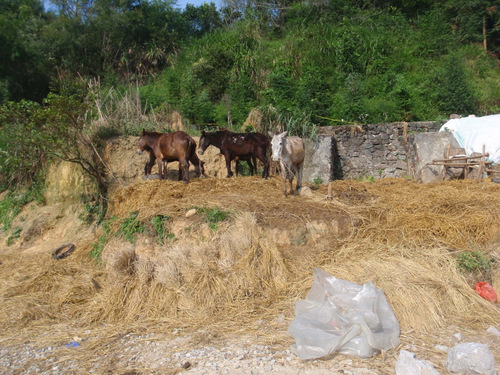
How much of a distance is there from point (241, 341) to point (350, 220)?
3083 millimetres

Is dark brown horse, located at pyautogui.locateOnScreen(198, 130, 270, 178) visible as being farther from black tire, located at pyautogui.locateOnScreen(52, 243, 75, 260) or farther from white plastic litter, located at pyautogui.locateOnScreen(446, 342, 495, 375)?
white plastic litter, located at pyautogui.locateOnScreen(446, 342, 495, 375)

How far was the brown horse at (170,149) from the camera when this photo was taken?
856 centimetres

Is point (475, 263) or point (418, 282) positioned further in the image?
point (475, 263)

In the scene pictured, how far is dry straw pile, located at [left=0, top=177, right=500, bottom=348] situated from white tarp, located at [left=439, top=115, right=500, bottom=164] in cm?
235

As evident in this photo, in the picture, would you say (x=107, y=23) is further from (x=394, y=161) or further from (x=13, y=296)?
(x=13, y=296)

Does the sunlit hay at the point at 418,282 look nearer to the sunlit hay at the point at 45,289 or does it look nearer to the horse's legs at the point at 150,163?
the sunlit hay at the point at 45,289

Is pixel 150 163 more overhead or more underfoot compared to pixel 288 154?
more overhead

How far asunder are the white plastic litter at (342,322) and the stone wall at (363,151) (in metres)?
6.53

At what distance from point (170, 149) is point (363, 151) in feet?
19.5

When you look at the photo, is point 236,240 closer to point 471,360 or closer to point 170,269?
point 170,269

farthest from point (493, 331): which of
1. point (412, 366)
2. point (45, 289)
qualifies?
point (45, 289)

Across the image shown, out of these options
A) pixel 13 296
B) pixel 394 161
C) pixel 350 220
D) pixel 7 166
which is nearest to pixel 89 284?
pixel 13 296

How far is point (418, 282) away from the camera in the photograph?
4965 mm

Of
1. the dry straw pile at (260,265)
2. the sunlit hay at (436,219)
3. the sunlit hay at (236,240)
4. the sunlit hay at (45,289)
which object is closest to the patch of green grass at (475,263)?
the dry straw pile at (260,265)
